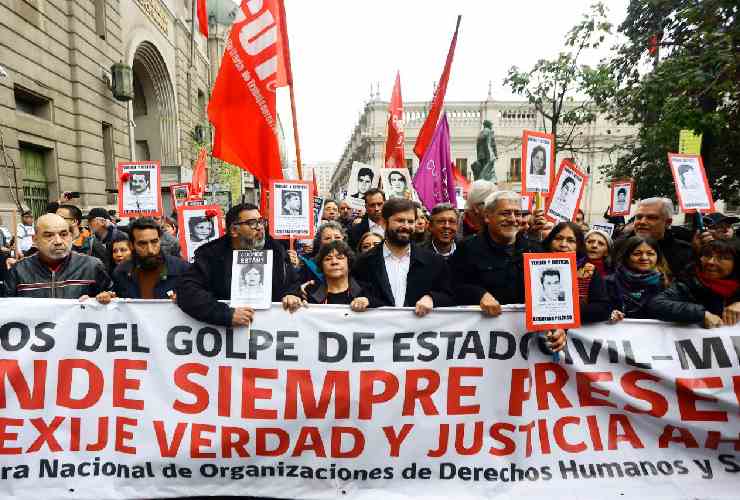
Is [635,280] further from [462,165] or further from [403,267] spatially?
[462,165]

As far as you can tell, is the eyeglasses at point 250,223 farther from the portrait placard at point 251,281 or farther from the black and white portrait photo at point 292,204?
the black and white portrait photo at point 292,204

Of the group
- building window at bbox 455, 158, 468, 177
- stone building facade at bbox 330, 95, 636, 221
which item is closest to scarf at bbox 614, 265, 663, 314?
stone building facade at bbox 330, 95, 636, 221

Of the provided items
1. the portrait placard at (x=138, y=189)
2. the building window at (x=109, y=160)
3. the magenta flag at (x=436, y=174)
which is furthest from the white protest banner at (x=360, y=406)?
the building window at (x=109, y=160)

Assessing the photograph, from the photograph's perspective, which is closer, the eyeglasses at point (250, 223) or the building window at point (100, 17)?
the eyeglasses at point (250, 223)

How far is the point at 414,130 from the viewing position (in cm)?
3509

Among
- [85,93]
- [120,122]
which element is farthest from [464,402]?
[120,122]

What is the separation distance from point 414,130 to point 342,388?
3383 cm

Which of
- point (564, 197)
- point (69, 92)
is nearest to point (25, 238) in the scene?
point (69, 92)

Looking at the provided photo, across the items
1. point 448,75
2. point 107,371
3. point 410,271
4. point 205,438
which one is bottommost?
point 205,438

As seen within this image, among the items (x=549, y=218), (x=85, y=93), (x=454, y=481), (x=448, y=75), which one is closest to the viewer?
(x=454, y=481)

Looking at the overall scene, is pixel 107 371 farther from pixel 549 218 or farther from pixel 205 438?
pixel 549 218

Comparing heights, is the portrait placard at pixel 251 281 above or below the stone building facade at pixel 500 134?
below

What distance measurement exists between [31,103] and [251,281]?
43.7 feet

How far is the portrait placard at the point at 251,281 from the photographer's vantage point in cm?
267
